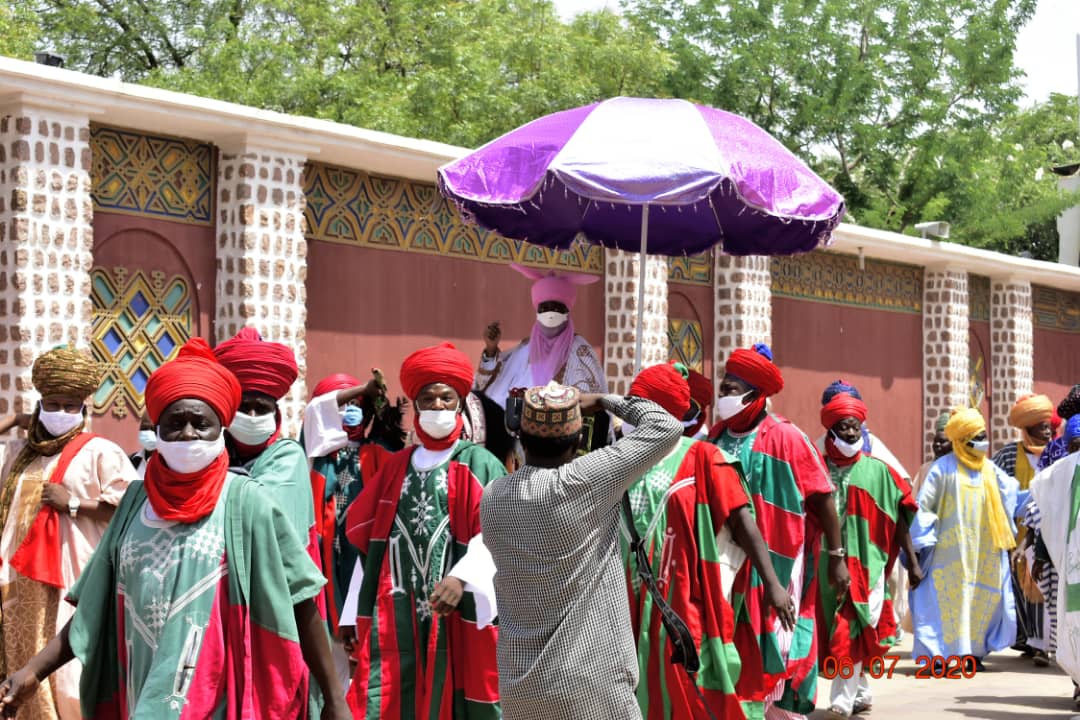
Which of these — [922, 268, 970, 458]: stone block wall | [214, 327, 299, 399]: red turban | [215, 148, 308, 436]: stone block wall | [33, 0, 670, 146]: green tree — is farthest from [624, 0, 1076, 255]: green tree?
[214, 327, 299, 399]: red turban

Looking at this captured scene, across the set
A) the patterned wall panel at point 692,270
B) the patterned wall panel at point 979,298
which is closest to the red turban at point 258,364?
the patterned wall panel at point 692,270

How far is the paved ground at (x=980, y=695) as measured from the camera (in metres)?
9.23

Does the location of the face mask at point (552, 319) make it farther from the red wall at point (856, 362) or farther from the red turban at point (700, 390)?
the red wall at point (856, 362)

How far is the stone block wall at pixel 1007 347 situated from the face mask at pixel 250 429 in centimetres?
1692

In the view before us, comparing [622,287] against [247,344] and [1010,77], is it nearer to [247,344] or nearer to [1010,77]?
[247,344]

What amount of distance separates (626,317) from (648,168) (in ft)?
24.9

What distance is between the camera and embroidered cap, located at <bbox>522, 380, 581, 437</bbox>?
4.75m

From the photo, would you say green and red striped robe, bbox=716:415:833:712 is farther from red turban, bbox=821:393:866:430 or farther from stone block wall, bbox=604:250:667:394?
stone block wall, bbox=604:250:667:394

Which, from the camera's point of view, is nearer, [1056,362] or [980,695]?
[980,695]

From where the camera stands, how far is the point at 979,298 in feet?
68.0

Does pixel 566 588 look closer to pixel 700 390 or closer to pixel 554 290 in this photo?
pixel 700 390

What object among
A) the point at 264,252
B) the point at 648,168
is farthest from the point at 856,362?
the point at 648,168

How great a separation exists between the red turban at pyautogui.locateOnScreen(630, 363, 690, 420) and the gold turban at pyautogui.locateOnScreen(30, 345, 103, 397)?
2.39 metres

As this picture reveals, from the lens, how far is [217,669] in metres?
4.07
